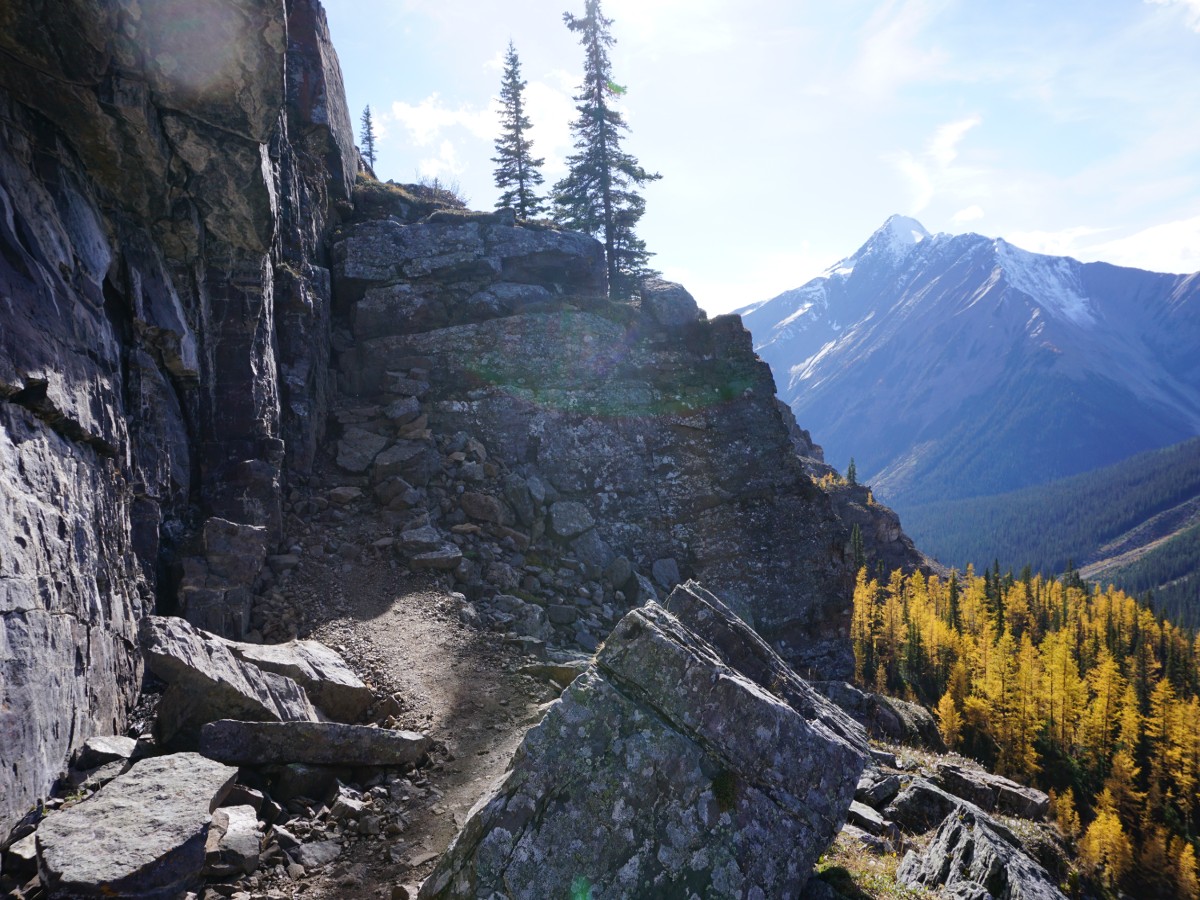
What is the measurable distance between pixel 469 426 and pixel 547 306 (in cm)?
857

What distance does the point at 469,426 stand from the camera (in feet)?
87.9

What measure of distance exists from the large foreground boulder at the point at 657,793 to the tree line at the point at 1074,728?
3021 centimetres

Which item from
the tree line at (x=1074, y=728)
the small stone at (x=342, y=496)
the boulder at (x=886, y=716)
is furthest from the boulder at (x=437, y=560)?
the tree line at (x=1074, y=728)

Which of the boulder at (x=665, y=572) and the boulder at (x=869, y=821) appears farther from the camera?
the boulder at (x=665, y=572)

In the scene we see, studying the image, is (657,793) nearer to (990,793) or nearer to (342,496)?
(342,496)

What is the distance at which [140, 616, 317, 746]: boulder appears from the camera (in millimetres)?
11195

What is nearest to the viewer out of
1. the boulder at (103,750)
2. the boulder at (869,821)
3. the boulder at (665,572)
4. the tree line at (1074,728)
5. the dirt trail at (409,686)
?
the boulder at (103,750)

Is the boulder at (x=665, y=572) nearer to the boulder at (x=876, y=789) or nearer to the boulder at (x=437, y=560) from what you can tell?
the boulder at (x=437, y=560)

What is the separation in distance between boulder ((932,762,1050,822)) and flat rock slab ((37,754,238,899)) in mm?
19007

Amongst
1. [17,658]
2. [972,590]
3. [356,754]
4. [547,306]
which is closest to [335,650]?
[356,754]

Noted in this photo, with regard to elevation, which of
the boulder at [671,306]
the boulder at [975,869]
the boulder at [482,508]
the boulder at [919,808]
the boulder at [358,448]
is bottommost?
the boulder at [919,808]

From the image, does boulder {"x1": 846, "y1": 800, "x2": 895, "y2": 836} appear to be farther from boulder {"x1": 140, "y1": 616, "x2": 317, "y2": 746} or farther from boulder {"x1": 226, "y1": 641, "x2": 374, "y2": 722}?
boulder {"x1": 140, "y1": 616, "x2": 317, "y2": 746}

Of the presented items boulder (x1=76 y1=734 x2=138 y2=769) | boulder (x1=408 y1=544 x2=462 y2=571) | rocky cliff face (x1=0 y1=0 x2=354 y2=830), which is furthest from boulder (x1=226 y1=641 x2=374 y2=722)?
boulder (x1=408 y1=544 x2=462 y2=571)

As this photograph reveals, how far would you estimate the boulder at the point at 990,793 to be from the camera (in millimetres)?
20453
